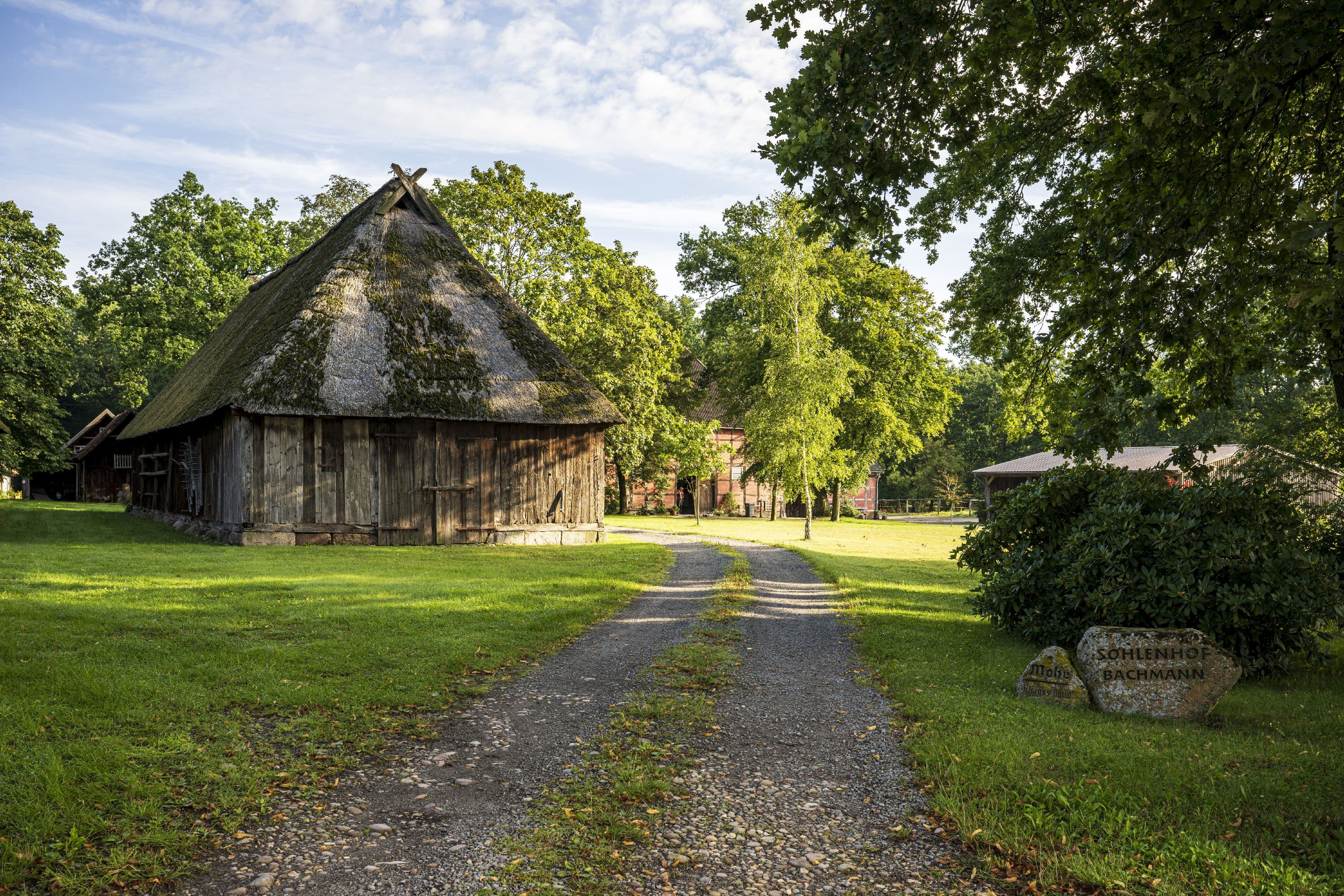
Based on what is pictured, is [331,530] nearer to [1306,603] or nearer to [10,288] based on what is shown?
A: [10,288]

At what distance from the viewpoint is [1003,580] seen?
34.3 feet

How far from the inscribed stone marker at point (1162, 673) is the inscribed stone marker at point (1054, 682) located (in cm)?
19

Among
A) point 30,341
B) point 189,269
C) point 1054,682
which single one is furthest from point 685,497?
point 1054,682

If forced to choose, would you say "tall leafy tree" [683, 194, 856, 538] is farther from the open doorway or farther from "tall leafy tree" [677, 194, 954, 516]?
the open doorway

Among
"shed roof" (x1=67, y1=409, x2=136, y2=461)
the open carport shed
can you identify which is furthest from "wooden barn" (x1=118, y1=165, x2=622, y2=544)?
the open carport shed

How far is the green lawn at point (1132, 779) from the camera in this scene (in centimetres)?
437

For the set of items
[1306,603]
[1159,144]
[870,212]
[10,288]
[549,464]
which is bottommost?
[1306,603]

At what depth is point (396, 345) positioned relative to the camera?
71.4ft

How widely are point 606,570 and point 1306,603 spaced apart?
1170cm

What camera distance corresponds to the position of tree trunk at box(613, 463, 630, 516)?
46.2 m

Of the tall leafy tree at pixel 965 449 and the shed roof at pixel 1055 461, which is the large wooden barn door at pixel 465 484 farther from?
the tall leafy tree at pixel 965 449

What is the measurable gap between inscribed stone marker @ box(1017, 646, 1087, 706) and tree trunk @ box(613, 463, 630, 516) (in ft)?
124

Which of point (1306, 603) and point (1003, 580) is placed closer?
point (1306, 603)

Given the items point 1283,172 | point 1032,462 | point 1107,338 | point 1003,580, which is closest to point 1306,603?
point 1003,580
